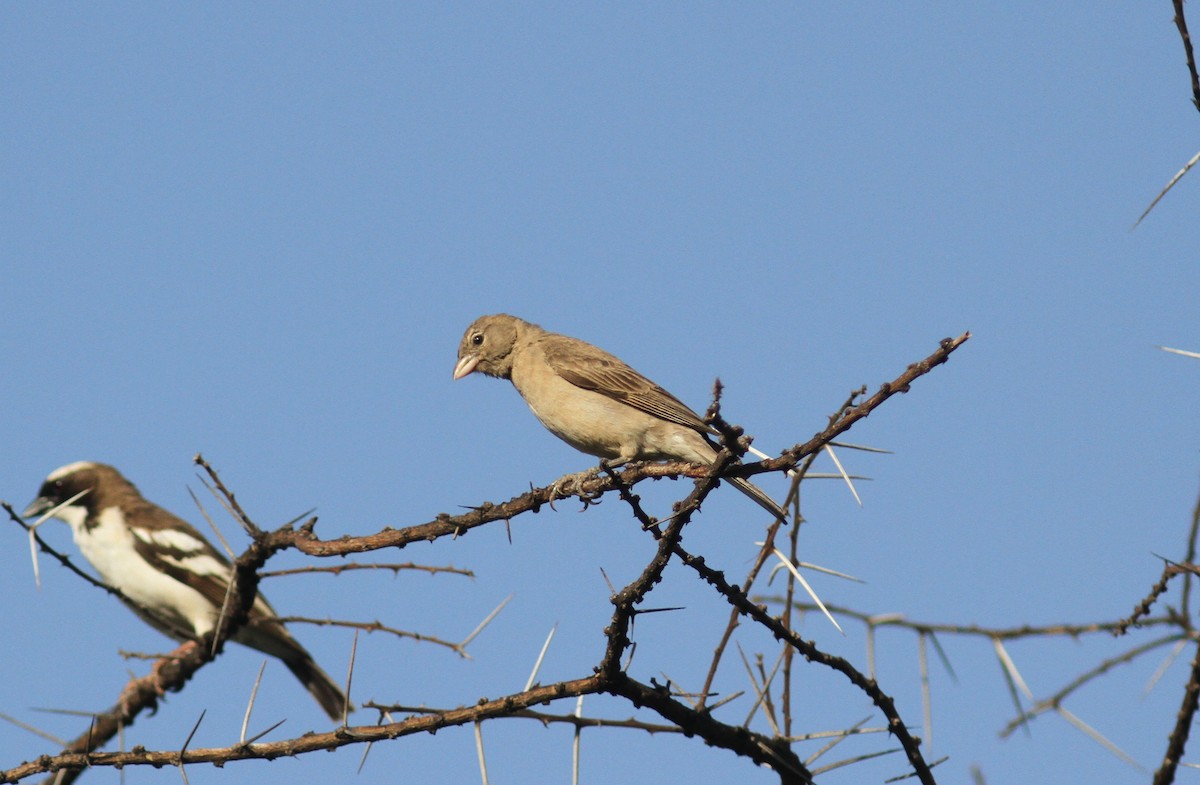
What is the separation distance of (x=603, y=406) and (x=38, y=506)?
7.43 m

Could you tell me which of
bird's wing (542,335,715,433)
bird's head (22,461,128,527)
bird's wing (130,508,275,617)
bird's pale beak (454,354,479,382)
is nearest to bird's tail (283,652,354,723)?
bird's wing (130,508,275,617)

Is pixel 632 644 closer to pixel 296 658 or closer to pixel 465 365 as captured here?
pixel 465 365

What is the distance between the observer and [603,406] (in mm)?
7102

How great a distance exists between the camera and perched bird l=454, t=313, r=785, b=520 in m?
6.93

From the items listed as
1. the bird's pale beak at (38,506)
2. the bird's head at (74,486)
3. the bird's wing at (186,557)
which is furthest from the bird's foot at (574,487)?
the bird's pale beak at (38,506)

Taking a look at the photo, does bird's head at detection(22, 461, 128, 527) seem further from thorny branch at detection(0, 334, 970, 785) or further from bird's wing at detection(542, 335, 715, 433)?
thorny branch at detection(0, 334, 970, 785)

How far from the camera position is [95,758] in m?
4.58

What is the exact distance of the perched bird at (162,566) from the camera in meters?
10.2

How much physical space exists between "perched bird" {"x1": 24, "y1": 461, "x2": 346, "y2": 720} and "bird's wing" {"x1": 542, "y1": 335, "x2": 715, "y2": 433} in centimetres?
365

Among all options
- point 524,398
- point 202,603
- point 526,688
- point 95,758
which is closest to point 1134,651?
point 526,688

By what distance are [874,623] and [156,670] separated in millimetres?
6535

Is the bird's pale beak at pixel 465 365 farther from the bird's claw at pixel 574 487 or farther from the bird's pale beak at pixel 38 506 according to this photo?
the bird's pale beak at pixel 38 506

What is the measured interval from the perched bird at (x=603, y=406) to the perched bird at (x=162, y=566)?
3.47 metres

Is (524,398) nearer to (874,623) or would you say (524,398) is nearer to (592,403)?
(592,403)
